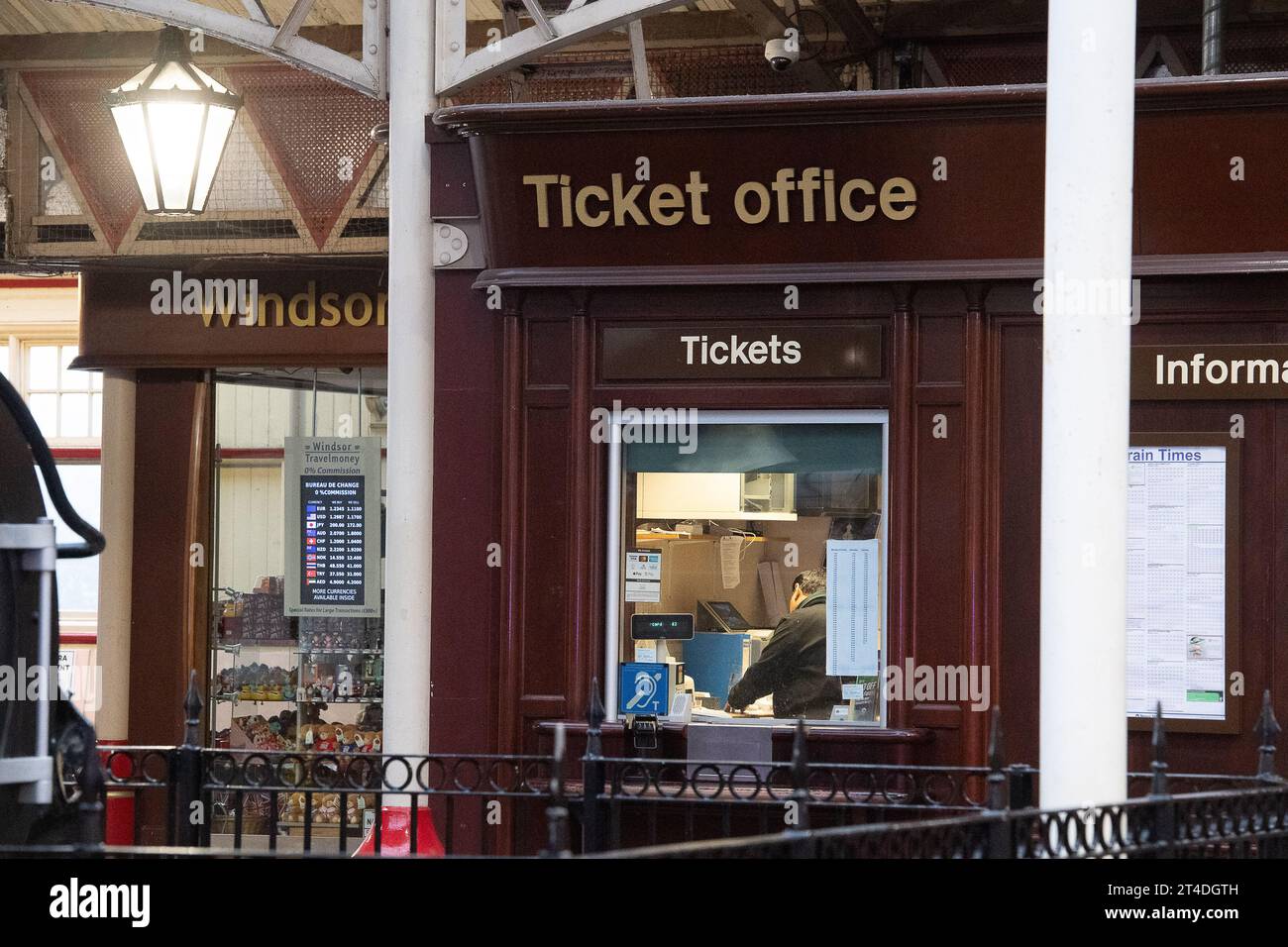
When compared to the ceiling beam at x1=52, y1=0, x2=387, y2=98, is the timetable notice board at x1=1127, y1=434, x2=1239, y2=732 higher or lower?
lower

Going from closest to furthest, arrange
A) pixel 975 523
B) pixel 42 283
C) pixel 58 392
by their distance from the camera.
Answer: pixel 975 523
pixel 42 283
pixel 58 392

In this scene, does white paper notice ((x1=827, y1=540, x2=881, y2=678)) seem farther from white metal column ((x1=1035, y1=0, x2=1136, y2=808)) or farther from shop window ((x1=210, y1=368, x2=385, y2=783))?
shop window ((x1=210, y1=368, x2=385, y2=783))

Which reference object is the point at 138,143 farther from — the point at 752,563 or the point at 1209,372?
the point at 1209,372

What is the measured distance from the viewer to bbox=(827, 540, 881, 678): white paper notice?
805 cm

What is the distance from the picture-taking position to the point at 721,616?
8227 mm

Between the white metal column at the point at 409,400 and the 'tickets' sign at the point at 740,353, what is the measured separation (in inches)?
42.3

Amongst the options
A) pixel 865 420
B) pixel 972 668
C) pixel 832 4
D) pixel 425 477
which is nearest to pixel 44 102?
pixel 425 477

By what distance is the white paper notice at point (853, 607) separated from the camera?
26.4 feet

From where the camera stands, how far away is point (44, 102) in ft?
32.6

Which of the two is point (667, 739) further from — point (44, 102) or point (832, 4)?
point (44, 102)

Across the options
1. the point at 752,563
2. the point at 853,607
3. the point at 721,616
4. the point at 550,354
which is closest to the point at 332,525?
the point at 550,354

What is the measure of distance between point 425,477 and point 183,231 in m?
3.19

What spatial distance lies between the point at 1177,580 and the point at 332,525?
5348 millimetres

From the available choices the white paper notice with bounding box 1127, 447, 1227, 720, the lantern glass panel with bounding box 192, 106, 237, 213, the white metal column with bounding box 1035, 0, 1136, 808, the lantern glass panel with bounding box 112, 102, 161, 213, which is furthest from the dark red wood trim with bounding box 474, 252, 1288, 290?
the white metal column with bounding box 1035, 0, 1136, 808
